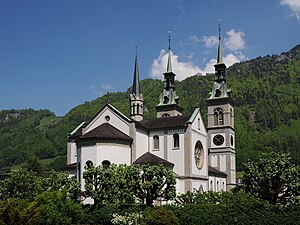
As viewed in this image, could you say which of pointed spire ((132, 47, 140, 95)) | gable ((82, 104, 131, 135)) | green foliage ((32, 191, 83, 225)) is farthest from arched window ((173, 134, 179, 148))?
green foliage ((32, 191, 83, 225))

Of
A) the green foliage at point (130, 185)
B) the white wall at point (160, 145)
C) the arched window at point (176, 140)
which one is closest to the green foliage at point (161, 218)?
the green foliage at point (130, 185)

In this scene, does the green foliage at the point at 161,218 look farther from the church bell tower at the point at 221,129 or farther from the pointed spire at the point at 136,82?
the church bell tower at the point at 221,129

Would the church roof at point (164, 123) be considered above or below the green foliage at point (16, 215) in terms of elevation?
above

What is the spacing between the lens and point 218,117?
262 ft

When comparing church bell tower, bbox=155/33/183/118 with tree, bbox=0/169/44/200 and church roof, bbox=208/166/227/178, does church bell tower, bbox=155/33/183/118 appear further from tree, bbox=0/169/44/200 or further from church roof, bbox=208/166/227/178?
tree, bbox=0/169/44/200

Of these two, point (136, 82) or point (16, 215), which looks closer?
point (16, 215)

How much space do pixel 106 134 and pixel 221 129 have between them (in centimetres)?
2802

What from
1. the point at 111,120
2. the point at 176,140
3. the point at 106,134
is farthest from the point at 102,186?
the point at 176,140

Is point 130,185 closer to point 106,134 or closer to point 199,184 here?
point 106,134

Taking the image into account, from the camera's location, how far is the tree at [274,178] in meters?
39.4

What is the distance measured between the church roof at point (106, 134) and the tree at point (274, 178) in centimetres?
2053

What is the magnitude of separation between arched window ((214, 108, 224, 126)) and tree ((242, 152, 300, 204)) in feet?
123

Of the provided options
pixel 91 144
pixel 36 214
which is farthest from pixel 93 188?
pixel 36 214

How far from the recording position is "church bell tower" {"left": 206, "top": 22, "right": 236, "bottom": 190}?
255ft
